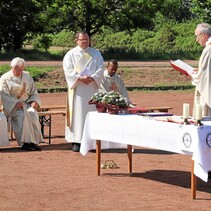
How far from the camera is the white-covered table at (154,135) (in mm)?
10008

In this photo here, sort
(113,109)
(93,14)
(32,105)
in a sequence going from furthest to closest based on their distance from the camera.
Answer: (93,14)
(32,105)
(113,109)

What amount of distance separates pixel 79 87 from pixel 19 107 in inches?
45.6

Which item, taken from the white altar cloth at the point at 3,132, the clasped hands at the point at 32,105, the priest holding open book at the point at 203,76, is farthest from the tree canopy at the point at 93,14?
the priest holding open book at the point at 203,76

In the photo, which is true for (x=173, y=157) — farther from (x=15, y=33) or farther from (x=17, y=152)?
(x=15, y=33)

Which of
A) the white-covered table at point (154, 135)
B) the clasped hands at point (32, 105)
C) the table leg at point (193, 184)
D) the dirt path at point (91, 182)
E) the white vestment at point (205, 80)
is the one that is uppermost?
the white vestment at point (205, 80)

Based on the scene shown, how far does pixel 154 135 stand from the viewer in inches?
424

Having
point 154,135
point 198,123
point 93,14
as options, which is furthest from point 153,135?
point 93,14

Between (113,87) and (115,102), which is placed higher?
(115,102)

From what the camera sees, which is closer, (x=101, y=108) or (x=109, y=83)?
(x=101, y=108)

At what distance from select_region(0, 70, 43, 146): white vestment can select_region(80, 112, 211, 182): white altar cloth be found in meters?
2.76

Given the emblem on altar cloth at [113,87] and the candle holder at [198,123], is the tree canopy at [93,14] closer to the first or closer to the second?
the emblem on altar cloth at [113,87]

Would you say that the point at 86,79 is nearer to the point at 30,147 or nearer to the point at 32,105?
the point at 32,105

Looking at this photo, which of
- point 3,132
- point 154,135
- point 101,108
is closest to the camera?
point 154,135

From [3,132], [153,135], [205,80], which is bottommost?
[3,132]
